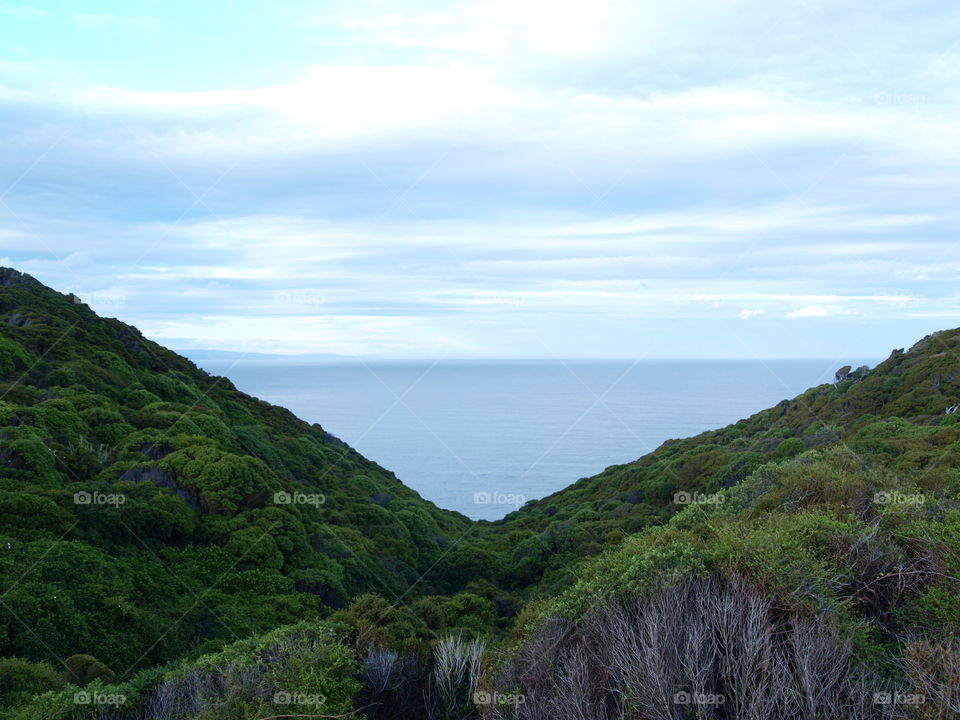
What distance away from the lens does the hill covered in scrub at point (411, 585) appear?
23.0 feet

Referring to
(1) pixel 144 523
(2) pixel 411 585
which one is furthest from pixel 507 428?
(1) pixel 144 523

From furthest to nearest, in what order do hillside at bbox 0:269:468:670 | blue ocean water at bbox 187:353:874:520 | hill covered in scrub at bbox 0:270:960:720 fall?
blue ocean water at bbox 187:353:874:520 → hillside at bbox 0:269:468:670 → hill covered in scrub at bbox 0:270:960:720

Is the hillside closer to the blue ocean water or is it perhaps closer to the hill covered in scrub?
the hill covered in scrub

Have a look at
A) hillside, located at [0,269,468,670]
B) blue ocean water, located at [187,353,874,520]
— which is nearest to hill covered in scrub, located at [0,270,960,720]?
hillside, located at [0,269,468,670]

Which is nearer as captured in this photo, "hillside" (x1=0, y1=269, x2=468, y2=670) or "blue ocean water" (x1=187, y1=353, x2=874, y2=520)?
"hillside" (x1=0, y1=269, x2=468, y2=670)

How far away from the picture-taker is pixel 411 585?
2270 cm

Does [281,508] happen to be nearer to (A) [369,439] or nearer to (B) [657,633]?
(B) [657,633]

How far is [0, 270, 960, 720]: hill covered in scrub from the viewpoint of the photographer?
23.0 feet

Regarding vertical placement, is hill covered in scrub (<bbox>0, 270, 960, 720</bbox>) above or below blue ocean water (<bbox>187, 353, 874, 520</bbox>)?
below

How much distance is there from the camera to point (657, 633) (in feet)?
23.3

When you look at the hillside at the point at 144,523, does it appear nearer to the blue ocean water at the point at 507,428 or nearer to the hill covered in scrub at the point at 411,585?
the hill covered in scrub at the point at 411,585

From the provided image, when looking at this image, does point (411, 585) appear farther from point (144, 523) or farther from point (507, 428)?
point (507, 428)

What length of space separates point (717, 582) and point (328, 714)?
4921 mm

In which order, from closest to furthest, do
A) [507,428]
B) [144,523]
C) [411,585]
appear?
[144,523] → [411,585] → [507,428]
